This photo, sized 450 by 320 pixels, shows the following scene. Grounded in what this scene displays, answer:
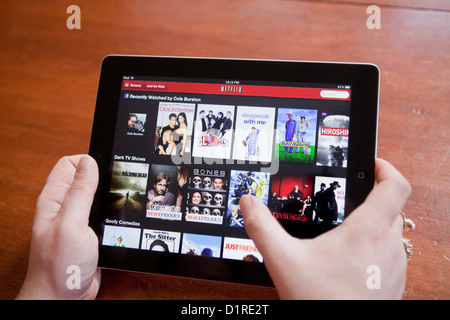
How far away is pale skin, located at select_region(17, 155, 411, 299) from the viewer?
0.42m

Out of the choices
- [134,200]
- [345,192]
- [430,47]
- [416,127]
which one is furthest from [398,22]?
[134,200]

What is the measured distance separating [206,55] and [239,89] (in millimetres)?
238

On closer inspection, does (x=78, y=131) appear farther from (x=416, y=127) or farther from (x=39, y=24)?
(x=416, y=127)

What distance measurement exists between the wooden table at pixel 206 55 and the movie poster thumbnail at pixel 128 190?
0.16m

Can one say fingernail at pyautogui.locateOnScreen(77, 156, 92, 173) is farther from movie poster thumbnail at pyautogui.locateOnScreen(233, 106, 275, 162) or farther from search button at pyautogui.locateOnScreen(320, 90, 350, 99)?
search button at pyautogui.locateOnScreen(320, 90, 350, 99)

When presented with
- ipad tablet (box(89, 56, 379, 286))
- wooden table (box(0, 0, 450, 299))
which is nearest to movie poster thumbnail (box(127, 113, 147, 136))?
ipad tablet (box(89, 56, 379, 286))

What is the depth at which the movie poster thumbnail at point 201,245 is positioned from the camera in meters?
0.60

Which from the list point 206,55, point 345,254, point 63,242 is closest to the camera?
point 345,254

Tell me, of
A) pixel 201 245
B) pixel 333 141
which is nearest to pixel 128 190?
pixel 201 245

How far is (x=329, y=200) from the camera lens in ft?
1.87

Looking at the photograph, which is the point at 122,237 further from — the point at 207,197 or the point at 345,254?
the point at 345,254

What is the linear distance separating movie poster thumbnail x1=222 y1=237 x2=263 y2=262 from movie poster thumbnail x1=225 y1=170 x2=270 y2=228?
0.10 feet

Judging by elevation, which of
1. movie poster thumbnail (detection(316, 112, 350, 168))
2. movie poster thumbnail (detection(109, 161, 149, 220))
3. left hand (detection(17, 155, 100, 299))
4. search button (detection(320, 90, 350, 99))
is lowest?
left hand (detection(17, 155, 100, 299))
